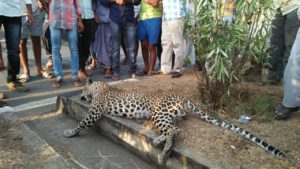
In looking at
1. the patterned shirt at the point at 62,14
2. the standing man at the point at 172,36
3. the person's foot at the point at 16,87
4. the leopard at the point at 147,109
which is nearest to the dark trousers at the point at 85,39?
the patterned shirt at the point at 62,14

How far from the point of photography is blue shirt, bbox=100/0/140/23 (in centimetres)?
713

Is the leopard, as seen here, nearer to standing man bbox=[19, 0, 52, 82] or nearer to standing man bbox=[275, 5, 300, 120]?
standing man bbox=[275, 5, 300, 120]

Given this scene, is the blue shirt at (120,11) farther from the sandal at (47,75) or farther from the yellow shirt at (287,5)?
the yellow shirt at (287,5)

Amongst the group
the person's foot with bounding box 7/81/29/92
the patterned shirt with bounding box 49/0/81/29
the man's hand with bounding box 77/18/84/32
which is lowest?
the person's foot with bounding box 7/81/29/92

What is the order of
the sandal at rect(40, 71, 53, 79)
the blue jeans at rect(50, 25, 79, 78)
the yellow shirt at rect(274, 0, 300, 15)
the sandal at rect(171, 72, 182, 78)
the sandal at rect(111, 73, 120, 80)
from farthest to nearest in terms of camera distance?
the sandal at rect(40, 71, 53, 79) → the sandal at rect(111, 73, 120, 80) → the sandal at rect(171, 72, 182, 78) → the blue jeans at rect(50, 25, 79, 78) → the yellow shirt at rect(274, 0, 300, 15)

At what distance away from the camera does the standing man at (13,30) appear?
627cm

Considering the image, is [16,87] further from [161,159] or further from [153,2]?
[161,159]

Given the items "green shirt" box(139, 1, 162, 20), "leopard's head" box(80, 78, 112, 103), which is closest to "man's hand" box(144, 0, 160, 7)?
"green shirt" box(139, 1, 162, 20)

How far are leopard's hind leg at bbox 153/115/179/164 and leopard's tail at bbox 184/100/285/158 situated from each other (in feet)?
1.19

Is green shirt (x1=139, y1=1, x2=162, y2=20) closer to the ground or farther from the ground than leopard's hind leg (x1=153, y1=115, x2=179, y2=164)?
farther from the ground

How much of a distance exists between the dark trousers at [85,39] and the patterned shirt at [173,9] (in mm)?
1391

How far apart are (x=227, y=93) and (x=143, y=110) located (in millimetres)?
1109

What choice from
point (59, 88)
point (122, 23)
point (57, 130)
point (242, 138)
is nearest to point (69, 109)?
point (57, 130)

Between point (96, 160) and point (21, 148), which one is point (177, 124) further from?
point (21, 148)
